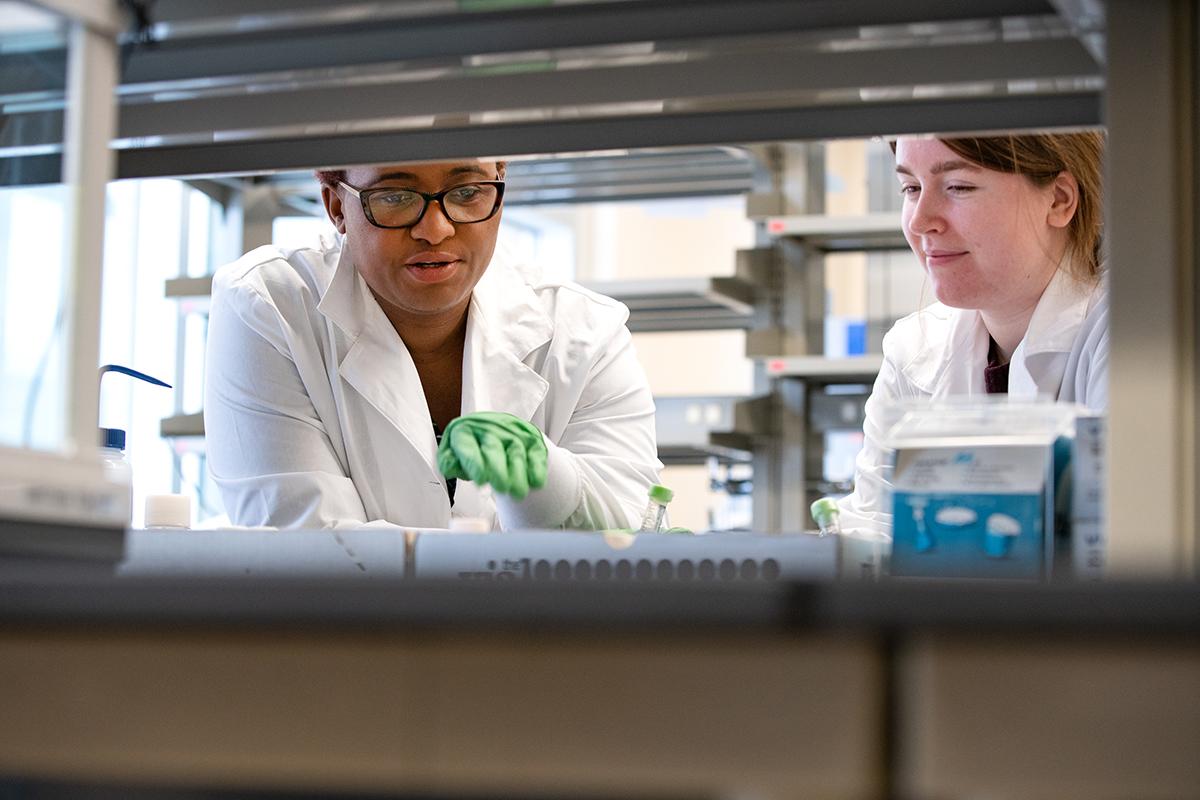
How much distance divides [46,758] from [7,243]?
569mm

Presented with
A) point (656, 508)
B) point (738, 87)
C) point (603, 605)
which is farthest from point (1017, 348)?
point (603, 605)

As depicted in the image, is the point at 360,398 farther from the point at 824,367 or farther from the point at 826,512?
the point at 824,367

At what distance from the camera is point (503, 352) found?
7.93ft

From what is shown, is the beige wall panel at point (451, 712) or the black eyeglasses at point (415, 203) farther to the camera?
the black eyeglasses at point (415, 203)

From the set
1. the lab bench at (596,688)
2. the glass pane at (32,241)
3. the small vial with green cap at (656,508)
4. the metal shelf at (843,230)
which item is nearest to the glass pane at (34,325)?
the glass pane at (32,241)

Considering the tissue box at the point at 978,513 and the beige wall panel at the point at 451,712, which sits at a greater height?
the tissue box at the point at 978,513

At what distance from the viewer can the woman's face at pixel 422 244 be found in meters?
2.25

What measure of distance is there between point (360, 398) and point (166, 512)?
0.55 m

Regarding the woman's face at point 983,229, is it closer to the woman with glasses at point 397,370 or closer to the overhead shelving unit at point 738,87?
the woman with glasses at point 397,370

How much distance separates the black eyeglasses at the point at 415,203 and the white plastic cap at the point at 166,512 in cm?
61

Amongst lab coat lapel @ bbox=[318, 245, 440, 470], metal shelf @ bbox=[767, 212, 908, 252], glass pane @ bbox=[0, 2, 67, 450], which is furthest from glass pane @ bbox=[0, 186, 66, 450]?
metal shelf @ bbox=[767, 212, 908, 252]

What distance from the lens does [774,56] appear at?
1207 mm

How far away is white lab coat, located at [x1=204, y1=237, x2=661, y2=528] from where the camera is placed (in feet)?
7.46

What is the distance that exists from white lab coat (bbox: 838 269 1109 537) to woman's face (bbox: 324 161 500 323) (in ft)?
2.24
